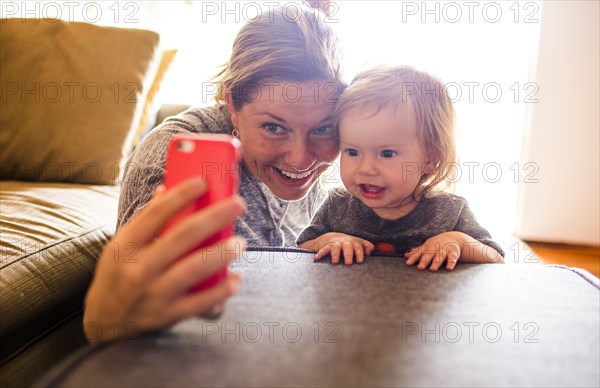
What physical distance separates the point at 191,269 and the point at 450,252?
50 centimetres

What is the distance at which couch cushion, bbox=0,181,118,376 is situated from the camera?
83cm

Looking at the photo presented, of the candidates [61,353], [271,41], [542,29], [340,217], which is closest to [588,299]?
[340,217]

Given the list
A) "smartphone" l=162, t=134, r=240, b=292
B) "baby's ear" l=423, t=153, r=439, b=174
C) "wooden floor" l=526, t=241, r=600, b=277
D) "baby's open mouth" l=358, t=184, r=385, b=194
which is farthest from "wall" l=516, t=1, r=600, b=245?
"smartphone" l=162, t=134, r=240, b=292

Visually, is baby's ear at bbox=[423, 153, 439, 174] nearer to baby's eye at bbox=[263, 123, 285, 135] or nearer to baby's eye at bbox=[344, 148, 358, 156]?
baby's eye at bbox=[344, 148, 358, 156]

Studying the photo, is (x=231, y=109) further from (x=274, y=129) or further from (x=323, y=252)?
(x=323, y=252)

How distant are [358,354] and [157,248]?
0.24 meters

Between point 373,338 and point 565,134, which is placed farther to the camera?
point 565,134

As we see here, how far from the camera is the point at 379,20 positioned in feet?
7.29

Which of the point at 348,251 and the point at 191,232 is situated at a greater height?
the point at 191,232

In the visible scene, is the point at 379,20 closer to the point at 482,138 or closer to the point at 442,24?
the point at 442,24

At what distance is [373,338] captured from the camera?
55cm

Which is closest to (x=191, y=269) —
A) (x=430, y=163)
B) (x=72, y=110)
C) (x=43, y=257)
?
(x=43, y=257)

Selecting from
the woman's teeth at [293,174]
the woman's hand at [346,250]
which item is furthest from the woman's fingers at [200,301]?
the woman's teeth at [293,174]

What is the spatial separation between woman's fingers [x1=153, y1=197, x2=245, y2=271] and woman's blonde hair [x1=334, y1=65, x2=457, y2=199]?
58 cm
